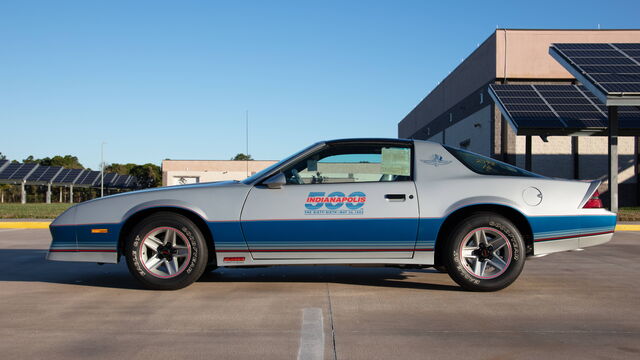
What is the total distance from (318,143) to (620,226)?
11414 millimetres

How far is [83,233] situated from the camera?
16.8 feet

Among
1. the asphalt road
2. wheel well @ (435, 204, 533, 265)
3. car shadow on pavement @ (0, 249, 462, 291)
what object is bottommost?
car shadow on pavement @ (0, 249, 462, 291)

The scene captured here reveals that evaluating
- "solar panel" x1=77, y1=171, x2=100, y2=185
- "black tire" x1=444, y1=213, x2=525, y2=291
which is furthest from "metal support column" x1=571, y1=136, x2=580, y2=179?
"solar panel" x1=77, y1=171, x2=100, y2=185

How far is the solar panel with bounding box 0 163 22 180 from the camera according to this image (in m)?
52.2

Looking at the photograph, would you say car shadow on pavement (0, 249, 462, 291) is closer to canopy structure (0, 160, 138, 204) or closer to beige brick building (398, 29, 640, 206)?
beige brick building (398, 29, 640, 206)

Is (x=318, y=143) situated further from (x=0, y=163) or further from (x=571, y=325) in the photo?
(x=0, y=163)

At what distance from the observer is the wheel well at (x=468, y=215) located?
16.4ft

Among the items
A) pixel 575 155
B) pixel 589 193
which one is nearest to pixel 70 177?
pixel 575 155

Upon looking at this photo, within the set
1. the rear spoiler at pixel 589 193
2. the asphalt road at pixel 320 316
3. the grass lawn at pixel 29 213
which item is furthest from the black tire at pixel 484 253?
the grass lawn at pixel 29 213

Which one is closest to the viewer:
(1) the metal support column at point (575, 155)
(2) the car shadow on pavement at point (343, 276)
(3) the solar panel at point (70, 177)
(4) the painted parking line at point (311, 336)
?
(4) the painted parking line at point (311, 336)

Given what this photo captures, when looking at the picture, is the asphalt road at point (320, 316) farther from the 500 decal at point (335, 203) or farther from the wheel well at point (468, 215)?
the 500 decal at point (335, 203)

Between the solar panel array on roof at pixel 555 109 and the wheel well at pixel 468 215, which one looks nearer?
the wheel well at pixel 468 215

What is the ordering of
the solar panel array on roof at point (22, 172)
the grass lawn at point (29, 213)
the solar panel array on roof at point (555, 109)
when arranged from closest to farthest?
the solar panel array on roof at point (555, 109), the grass lawn at point (29, 213), the solar panel array on roof at point (22, 172)

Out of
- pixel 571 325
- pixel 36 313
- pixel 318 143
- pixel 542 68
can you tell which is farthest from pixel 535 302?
pixel 542 68
